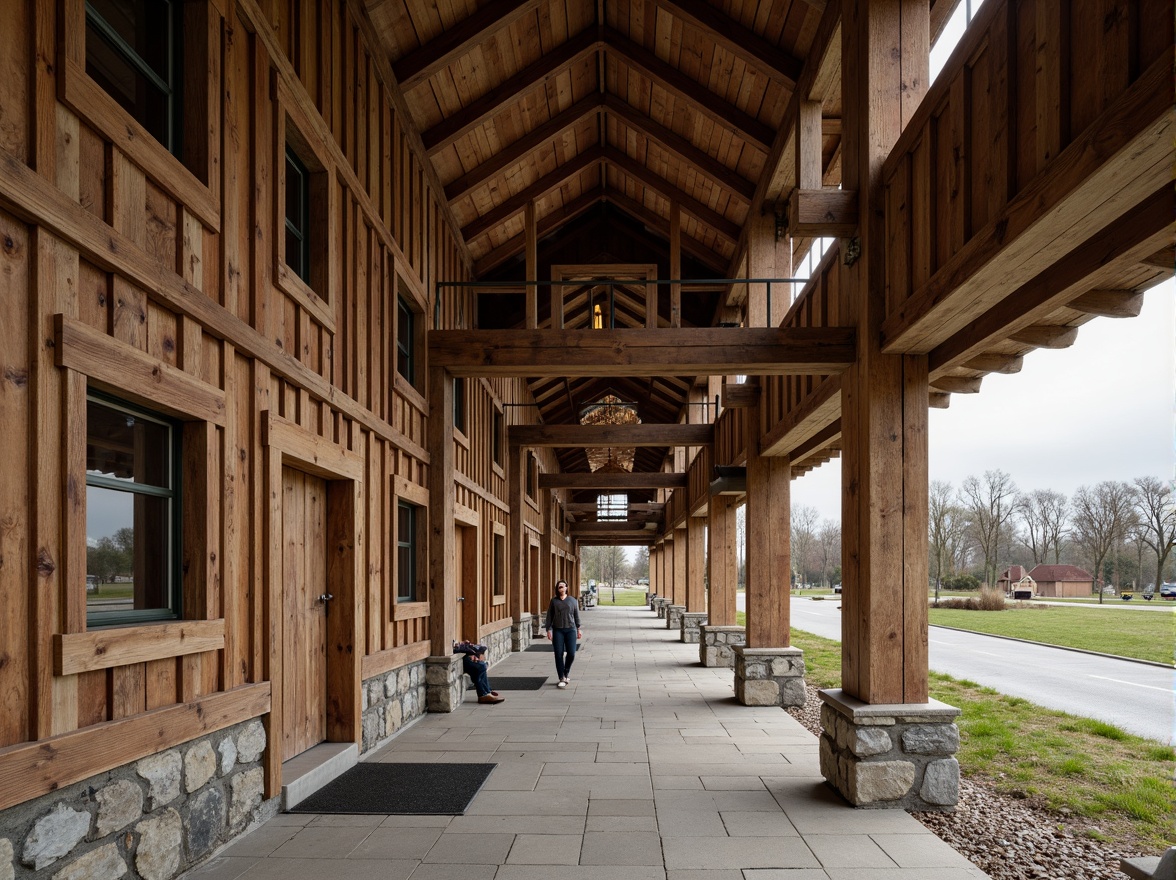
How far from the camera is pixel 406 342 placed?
9633mm

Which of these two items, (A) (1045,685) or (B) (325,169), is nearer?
(B) (325,169)

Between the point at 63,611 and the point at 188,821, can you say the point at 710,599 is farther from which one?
the point at 63,611

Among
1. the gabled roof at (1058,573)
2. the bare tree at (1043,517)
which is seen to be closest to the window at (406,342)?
the bare tree at (1043,517)

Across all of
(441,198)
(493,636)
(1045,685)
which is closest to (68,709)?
(441,198)

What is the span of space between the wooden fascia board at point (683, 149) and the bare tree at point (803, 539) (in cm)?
7350

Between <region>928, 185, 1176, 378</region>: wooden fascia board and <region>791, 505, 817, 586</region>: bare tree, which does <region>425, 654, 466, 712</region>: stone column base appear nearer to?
<region>928, 185, 1176, 378</region>: wooden fascia board

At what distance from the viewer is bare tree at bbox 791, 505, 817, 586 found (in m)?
83.1

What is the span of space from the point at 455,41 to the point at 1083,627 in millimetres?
22838

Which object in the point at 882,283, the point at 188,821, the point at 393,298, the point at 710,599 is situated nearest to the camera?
the point at 188,821

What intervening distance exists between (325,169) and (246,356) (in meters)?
2.28

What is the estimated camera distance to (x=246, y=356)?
5180 millimetres

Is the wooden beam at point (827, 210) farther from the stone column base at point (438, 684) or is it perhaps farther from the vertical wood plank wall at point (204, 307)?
the stone column base at point (438, 684)

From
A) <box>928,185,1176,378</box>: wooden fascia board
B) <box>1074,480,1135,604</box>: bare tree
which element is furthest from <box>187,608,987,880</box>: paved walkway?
<box>1074,480,1135,604</box>: bare tree

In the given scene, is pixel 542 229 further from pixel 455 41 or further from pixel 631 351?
pixel 631 351
